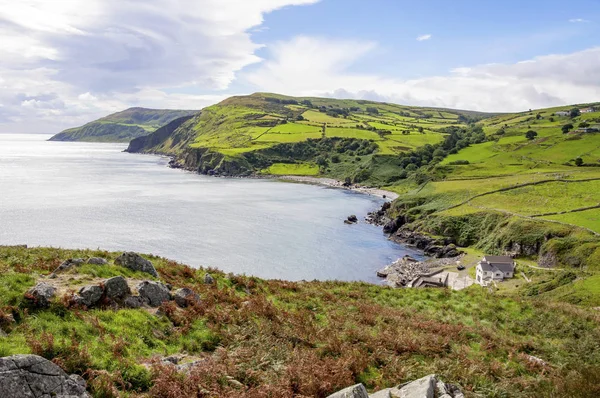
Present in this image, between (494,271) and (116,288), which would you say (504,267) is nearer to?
(494,271)

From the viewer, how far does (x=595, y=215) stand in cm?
6694

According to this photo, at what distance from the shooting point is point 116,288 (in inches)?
633

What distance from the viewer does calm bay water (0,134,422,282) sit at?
70.8m

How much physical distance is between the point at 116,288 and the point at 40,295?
9.65ft

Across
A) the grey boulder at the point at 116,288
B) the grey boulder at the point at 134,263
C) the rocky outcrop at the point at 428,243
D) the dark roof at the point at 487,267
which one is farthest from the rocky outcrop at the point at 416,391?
the rocky outcrop at the point at 428,243

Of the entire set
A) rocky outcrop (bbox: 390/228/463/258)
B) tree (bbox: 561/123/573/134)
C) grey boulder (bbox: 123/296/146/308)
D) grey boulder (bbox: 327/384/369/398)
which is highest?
tree (bbox: 561/123/573/134)

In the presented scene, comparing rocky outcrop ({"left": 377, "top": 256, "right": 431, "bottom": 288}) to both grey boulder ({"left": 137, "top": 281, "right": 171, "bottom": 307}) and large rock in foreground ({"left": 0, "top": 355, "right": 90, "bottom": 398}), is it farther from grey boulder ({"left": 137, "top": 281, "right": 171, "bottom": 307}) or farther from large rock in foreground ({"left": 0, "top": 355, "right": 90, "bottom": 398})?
large rock in foreground ({"left": 0, "top": 355, "right": 90, "bottom": 398})

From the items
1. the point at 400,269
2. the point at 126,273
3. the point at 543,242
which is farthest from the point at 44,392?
the point at 543,242

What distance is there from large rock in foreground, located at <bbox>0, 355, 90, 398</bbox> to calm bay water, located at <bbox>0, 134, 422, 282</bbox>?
5442 cm

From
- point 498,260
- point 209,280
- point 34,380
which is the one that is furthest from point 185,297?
point 498,260

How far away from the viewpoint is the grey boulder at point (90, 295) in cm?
1465

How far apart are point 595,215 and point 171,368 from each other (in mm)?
79367

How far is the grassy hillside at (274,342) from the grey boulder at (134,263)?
675mm

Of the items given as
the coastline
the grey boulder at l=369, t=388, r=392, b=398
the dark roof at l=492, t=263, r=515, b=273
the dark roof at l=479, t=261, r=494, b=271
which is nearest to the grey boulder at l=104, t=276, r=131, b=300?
the grey boulder at l=369, t=388, r=392, b=398
